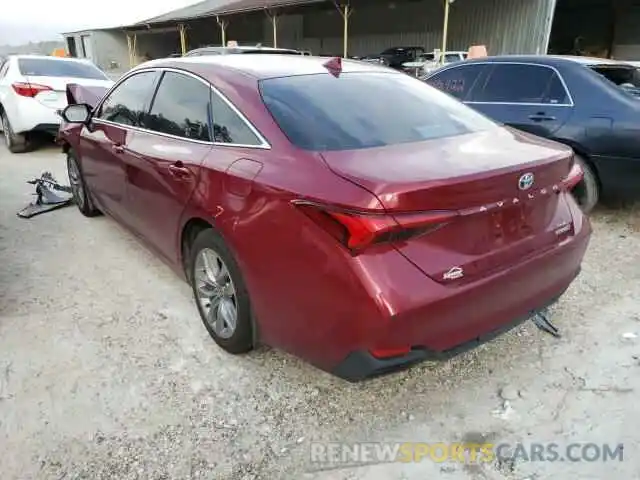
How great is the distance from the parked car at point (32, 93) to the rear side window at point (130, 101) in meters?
4.36

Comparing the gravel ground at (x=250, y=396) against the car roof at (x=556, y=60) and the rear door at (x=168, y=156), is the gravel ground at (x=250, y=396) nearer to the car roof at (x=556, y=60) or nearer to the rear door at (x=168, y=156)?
the rear door at (x=168, y=156)

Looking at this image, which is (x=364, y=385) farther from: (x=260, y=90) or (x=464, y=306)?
(x=260, y=90)

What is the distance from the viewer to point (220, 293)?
9.20 ft

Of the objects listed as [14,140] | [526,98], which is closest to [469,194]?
[526,98]

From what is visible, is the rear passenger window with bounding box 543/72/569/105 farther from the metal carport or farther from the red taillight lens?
the metal carport

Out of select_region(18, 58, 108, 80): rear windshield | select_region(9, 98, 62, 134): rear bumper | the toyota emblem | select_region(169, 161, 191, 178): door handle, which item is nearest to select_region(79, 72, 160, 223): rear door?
select_region(169, 161, 191, 178): door handle

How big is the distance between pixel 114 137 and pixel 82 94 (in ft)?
14.9

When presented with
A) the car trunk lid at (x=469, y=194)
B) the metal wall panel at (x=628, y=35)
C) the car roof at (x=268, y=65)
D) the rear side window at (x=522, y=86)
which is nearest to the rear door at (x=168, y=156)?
the car roof at (x=268, y=65)

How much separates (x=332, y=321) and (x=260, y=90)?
48.9 inches

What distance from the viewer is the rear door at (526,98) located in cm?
484

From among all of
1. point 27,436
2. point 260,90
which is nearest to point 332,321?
point 260,90

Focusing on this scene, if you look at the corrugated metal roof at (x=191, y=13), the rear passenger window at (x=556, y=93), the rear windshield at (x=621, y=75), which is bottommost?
the rear passenger window at (x=556, y=93)

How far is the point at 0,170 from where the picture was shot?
7.21 meters

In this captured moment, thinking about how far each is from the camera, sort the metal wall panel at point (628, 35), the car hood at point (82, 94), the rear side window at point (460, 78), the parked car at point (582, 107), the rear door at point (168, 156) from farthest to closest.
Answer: the metal wall panel at point (628, 35)
the car hood at point (82, 94)
the rear side window at point (460, 78)
the parked car at point (582, 107)
the rear door at point (168, 156)
